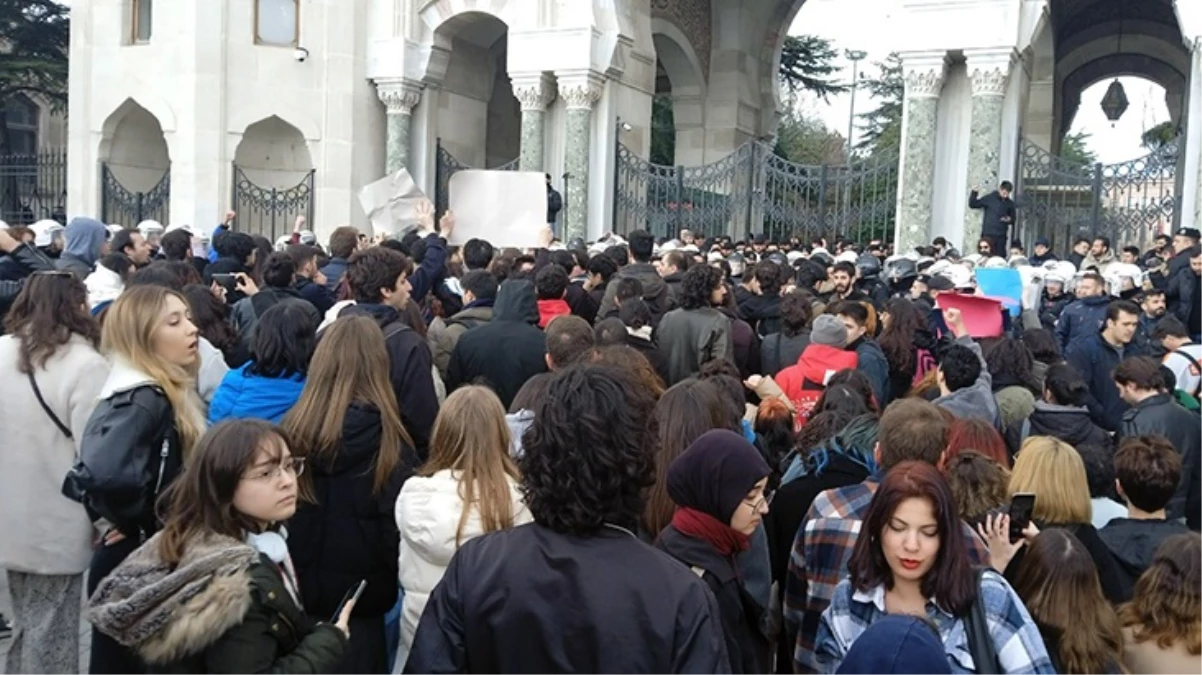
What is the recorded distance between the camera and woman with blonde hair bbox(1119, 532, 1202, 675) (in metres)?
3.27

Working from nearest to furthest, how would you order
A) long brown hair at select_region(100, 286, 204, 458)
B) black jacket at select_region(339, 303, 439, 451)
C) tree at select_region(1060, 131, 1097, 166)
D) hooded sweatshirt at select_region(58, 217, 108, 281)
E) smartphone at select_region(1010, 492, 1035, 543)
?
1. smartphone at select_region(1010, 492, 1035, 543)
2. long brown hair at select_region(100, 286, 204, 458)
3. black jacket at select_region(339, 303, 439, 451)
4. hooded sweatshirt at select_region(58, 217, 108, 281)
5. tree at select_region(1060, 131, 1097, 166)

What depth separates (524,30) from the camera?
18516mm

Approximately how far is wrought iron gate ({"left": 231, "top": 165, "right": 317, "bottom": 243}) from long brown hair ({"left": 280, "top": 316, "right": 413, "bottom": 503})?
16.4 m

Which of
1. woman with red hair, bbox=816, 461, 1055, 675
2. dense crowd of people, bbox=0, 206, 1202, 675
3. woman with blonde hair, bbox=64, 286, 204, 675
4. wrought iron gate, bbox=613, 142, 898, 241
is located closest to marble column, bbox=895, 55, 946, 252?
wrought iron gate, bbox=613, 142, 898, 241

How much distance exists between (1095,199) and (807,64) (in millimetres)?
21731

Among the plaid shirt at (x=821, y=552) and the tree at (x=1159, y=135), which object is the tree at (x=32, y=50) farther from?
the plaid shirt at (x=821, y=552)

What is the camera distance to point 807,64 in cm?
3572

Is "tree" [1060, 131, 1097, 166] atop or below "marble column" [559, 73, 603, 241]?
atop

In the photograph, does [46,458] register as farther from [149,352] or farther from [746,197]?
[746,197]

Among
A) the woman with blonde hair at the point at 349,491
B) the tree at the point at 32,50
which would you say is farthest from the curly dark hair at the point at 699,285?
the tree at the point at 32,50

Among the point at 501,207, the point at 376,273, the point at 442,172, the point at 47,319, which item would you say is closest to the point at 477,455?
the point at 47,319

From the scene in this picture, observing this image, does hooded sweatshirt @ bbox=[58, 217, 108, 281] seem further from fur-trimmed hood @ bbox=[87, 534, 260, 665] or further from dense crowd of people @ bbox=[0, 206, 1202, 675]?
fur-trimmed hood @ bbox=[87, 534, 260, 665]

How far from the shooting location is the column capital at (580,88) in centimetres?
1816

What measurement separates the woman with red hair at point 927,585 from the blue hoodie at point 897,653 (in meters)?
0.50
